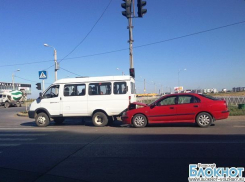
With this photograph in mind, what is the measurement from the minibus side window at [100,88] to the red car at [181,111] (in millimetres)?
1584

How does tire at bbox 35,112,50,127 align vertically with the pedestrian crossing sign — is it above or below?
below

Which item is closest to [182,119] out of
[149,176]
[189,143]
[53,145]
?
[189,143]

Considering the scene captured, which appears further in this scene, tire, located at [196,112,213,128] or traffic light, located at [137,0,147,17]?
traffic light, located at [137,0,147,17]

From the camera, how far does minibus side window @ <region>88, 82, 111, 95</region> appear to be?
41.0ft

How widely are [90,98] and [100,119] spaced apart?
1.21 meters

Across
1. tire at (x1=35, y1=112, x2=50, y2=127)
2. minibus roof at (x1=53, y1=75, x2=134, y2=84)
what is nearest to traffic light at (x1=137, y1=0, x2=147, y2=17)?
minibus roof at (x1=53, y1=75, x2=134, y2=84)

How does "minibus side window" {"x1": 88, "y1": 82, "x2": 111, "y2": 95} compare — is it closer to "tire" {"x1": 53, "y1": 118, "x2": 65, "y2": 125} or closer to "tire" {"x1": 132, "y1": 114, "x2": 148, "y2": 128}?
"tire" {"x1": 132, "y1": 114, "x2": 148, "y2": 128}

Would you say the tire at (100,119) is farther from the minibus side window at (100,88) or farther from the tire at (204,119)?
the tire at (204,119)

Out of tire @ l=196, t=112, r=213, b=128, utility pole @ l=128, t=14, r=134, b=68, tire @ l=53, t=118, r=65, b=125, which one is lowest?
tire @ l=53, t=118, r=65, b=125

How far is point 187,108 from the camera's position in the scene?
36.4ft

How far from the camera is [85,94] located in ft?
41.5

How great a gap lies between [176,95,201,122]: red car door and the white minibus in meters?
2.51

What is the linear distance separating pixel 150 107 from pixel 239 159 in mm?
6017

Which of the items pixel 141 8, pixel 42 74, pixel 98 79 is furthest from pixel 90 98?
pixel 42 74
